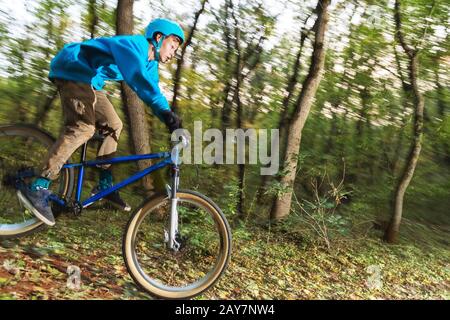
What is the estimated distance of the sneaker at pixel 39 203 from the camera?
324cm

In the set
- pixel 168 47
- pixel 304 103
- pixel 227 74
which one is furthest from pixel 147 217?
pixel 227 74

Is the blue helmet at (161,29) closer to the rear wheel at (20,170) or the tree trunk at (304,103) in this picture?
the rear wheel at (20,170)

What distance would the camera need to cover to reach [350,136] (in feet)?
35.9

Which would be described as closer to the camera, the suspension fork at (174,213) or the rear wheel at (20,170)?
the suspension fork at (174,213)

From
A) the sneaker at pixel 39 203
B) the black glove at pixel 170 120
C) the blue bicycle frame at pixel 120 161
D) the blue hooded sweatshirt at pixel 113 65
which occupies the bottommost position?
the sneaker at pixel 39 203

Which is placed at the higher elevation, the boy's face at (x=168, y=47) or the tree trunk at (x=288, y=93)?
the boy's face at (x=168, y=47)

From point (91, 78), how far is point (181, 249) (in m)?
1.64

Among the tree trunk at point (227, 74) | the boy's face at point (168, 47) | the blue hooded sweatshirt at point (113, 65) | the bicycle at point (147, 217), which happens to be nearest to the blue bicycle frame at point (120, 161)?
the bicycle at point (147, 217)

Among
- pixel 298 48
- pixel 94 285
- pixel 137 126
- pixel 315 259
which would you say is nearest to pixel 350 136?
pixel 298 48

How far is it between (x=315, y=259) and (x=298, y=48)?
19.3 ft

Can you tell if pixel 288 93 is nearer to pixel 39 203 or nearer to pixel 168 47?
pixel 168 47

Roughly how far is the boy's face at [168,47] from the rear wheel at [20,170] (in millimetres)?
1344

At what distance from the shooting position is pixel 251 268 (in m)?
4.61
